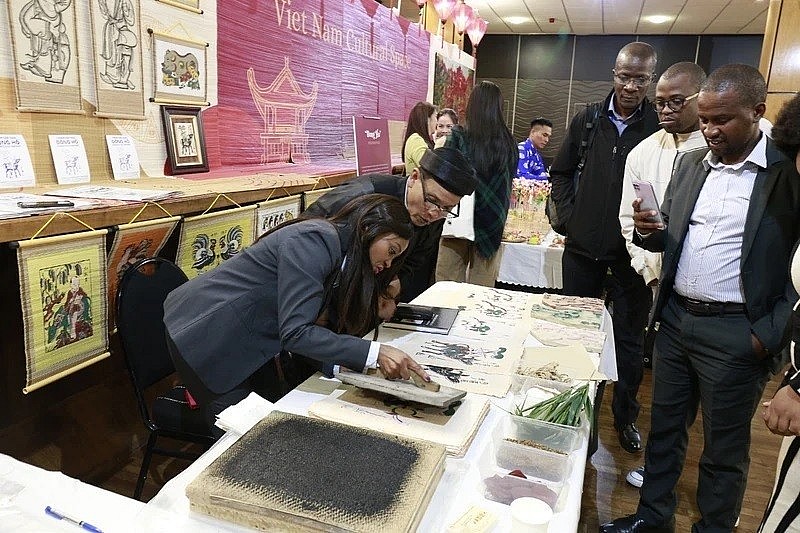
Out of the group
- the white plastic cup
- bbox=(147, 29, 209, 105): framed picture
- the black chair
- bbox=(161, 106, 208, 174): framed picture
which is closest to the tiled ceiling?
bbox=(147, 29, 209, 105): framed picture

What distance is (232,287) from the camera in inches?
57.4

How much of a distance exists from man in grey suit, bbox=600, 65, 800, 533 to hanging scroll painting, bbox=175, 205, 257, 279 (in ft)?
4.97

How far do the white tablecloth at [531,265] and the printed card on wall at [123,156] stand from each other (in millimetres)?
1977

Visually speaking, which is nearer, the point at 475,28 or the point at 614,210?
the point at 614,210

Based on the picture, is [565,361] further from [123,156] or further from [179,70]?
[179,70]

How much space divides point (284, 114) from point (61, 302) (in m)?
2.14

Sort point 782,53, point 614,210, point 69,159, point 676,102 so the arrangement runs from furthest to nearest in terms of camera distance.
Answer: point 782,53 → point 614,210 → point 676,102 → point 69,159

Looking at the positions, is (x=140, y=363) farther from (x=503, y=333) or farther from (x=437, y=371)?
(x=503, y=333)

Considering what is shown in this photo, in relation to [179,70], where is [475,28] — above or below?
above

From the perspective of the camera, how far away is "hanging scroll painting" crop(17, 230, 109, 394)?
152 cm

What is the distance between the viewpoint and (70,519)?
0.85m

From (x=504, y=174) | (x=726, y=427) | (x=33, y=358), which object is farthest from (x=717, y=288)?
(x=33, y=358)

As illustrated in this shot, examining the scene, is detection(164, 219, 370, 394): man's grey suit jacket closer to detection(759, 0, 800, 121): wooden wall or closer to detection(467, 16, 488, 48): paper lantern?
detection(759, 0, 800, 121): wooden wall

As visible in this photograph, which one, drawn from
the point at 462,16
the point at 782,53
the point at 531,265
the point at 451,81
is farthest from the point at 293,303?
the point at 451,81
